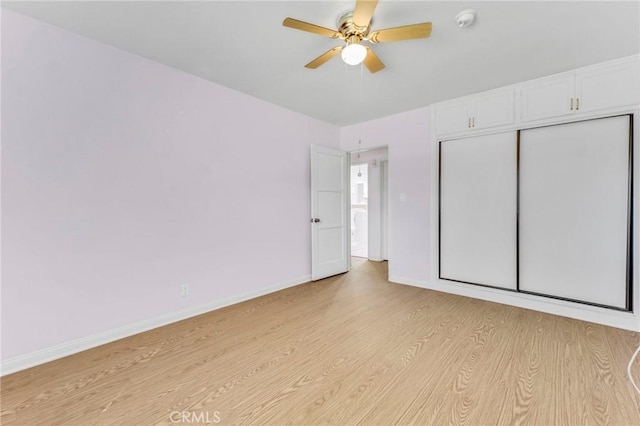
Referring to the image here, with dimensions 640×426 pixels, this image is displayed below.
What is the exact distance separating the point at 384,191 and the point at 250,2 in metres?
4.47

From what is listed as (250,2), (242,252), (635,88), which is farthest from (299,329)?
(635,88)

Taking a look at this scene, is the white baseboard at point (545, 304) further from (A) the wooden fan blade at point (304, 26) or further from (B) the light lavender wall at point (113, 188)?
(A) the wooden fan blade at point (304, 26)

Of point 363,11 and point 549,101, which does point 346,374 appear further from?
point 549,101

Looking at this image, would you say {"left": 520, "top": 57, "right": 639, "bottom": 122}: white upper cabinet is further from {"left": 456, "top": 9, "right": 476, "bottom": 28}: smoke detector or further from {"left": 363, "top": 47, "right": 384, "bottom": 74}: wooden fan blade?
{"left": 363, "top": 47, "right": 384, "bottom": 74}: wooden fan blade

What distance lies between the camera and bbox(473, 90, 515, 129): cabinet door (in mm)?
3082

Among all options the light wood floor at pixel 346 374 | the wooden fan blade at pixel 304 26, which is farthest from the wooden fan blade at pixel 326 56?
the light wood floor at pixel 346 374

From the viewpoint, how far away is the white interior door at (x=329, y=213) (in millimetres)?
4105

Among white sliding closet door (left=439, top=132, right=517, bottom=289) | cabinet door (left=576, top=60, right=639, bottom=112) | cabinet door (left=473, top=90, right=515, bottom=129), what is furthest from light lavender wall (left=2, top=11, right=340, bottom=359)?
cabinet door (left=576, top=60, right=639, bottom=112)

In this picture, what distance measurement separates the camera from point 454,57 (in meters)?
2.46

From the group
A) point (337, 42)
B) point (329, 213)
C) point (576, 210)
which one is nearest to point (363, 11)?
point (337, 42)

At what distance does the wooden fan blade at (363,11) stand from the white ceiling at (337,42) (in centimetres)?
21

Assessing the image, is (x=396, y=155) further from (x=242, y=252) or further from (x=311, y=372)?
(x=311, y=372)

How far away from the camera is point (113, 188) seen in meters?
2.33

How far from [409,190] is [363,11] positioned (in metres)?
2.66
